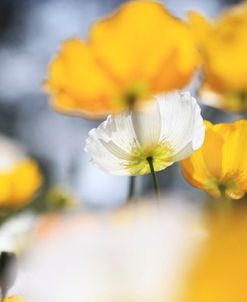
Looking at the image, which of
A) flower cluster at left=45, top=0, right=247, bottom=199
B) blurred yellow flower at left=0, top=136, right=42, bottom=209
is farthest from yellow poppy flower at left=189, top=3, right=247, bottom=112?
blurred yellow flower at left=0, top=136, right=42, bottom=209

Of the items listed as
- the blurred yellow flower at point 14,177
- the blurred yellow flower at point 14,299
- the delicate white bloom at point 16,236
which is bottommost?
→ the blurred yellow flower at point 14,177

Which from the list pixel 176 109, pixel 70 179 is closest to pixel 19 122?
pixel 70 179

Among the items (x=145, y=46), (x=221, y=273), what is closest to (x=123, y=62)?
(x=145, y=46)

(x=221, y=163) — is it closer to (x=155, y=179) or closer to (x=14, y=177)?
(x=155, y=179)

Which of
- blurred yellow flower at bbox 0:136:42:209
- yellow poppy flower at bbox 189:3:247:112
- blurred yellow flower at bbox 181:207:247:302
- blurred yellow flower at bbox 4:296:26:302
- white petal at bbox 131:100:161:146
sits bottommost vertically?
blurred yellow flower at bbox 0:136:42:209

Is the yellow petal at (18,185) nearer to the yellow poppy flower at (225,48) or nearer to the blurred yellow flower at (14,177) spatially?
the blurred yellow flower at (14,177)

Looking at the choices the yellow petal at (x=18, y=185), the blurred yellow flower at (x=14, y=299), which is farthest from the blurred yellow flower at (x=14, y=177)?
the blurred yellow flower at (x=14, y=299)

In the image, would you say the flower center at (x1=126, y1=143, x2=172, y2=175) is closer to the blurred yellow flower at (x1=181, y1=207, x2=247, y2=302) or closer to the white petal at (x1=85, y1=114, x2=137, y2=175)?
the white petal at (x1=85, y1=114, x2=137, y2=175)
